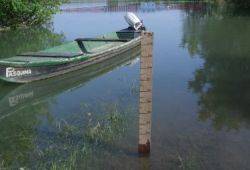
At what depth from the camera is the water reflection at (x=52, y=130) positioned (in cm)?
1034

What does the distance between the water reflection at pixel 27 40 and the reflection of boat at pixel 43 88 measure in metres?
6.63

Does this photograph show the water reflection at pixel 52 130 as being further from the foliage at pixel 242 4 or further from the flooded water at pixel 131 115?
the foliage at pixel 242 4

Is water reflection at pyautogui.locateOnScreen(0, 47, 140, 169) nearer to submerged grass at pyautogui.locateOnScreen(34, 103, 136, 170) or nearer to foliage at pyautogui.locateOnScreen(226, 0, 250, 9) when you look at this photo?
submerged grass at pyautogui.locateOnScreen(34, 103, 136, 170)

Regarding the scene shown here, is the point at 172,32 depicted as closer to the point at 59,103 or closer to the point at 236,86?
the point at 236,86

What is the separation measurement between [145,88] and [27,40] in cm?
2220

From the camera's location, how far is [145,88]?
9.58m

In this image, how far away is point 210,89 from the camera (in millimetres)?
16766

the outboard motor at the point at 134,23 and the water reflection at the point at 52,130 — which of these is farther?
the outboard motor at the point at 134,23

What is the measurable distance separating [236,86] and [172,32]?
57.2ft

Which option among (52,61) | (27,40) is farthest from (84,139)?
(27,40)

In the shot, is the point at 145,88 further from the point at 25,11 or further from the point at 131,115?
the point at 25,11

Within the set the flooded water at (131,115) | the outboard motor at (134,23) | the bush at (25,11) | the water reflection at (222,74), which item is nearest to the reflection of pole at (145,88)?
the flooded water at (131,115)

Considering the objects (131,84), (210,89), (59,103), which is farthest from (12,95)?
(210,89)

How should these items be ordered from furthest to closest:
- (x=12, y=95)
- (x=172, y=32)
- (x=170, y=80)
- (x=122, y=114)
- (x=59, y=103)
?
1. (x=172, y=32)
2. (x=170, y=80)
3. (x=12, y=95)
4. (x=59, y=103)
5. (x=122, y=114)
